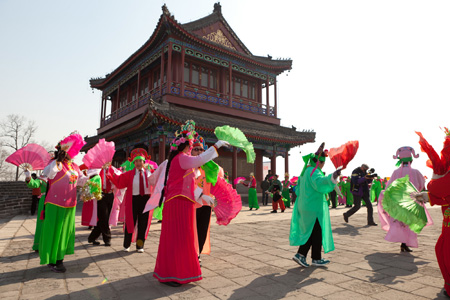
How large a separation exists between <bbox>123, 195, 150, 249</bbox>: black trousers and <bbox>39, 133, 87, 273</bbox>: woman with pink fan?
1.03 m

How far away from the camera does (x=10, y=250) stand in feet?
16.2

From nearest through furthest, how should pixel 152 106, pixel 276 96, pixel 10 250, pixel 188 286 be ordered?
1. pixel 188 286
2. pixel 10 250
3. pixel 152 106
4. pixel 276 96

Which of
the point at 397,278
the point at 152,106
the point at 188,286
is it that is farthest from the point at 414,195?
the point at 152,106

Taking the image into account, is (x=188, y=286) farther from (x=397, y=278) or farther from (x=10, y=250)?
(x=10, y=250)

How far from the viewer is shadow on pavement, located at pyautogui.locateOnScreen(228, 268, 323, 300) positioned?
2.90 metres

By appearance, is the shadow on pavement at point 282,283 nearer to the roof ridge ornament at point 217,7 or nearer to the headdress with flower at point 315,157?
the headdress with flower at point 315,157

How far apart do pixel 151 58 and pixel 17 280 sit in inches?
611

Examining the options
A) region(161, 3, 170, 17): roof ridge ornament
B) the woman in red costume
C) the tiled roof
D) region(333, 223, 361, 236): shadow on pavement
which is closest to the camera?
the woman in red costume

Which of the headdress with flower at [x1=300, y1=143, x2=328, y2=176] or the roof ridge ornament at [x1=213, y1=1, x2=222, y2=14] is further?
the roof ridge ornament at [x1=213, y1=1, x2=222, y2=14]

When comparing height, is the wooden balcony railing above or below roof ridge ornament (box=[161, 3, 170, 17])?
below

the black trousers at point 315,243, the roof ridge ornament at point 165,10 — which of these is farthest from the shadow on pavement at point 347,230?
the roof ridge ornament at point 165,10

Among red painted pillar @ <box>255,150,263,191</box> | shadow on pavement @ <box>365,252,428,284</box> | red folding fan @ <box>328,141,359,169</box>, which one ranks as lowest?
shadow on pavement @ <box>365,252,428,284</box>

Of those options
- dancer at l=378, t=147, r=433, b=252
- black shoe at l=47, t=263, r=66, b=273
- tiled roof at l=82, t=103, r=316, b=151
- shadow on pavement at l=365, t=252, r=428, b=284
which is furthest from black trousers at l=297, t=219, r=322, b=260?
tiled roof at l=82, t=103, r=316, b=151

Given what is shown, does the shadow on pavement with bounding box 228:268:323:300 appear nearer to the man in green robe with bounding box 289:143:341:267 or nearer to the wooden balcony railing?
the man in green robe with bounding box 289:143:341:267
